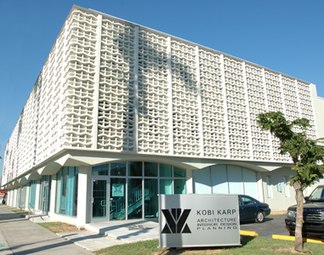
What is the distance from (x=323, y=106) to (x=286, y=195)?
10593 mm

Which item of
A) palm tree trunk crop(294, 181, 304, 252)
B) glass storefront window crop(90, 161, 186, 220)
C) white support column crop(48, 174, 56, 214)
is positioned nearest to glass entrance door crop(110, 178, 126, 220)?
glass storefront window crop(90, 161, 186, 220)

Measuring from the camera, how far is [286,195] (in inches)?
1020

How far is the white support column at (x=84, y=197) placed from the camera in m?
16.3

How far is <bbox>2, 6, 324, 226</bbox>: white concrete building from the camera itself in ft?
55.7

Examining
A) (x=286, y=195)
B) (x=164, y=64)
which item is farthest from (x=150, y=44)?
(x=286, y=195)

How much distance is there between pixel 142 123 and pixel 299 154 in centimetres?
1056

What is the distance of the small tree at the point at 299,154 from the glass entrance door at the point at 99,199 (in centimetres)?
1026

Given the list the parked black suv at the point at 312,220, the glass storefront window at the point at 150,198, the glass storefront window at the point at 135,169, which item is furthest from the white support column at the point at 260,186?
the parked black suv at the point at 312,220

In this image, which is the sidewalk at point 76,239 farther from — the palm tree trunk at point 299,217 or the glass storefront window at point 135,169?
the palm tree trunk at point 299,217

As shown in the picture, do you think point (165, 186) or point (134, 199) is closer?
point (134, 199)

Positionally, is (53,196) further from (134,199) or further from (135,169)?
(135,169)

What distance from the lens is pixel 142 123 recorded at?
18.6 meters

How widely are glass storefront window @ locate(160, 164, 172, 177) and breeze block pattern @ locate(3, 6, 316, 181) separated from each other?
53.4 inches

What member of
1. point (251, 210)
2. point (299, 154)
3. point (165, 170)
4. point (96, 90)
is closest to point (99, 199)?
point (165, 170)
